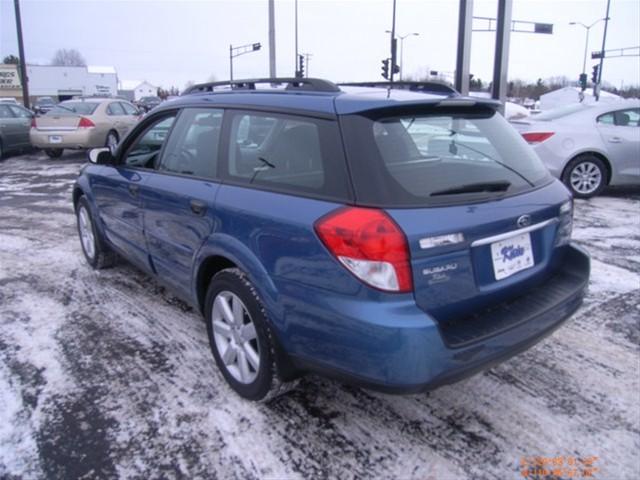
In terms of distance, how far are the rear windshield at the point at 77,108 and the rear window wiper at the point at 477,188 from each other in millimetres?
13138

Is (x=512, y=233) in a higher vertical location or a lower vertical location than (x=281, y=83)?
lower

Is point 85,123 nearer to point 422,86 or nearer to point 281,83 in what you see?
point 281,83

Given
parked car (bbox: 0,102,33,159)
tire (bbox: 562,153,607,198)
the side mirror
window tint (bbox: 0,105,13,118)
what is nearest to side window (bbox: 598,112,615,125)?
tire (bbox: 562,153,607,198)

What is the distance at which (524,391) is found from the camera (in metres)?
3.02

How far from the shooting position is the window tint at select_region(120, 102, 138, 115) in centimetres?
1474

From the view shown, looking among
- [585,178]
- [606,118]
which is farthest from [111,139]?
[606,118]

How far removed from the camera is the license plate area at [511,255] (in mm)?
2445

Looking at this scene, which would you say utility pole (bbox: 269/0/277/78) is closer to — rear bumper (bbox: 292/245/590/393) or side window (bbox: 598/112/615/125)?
side window (bbox: 598/112/615/125)

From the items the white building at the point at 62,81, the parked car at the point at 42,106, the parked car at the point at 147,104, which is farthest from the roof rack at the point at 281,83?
the white building at the point at 62,81

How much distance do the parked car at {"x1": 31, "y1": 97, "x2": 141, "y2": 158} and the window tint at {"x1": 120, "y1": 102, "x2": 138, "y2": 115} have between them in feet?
2.11

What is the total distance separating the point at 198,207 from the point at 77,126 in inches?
466

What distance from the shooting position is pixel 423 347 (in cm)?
215

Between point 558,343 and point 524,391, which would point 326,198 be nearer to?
point 524,391

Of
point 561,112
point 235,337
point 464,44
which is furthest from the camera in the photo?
point 464,44
